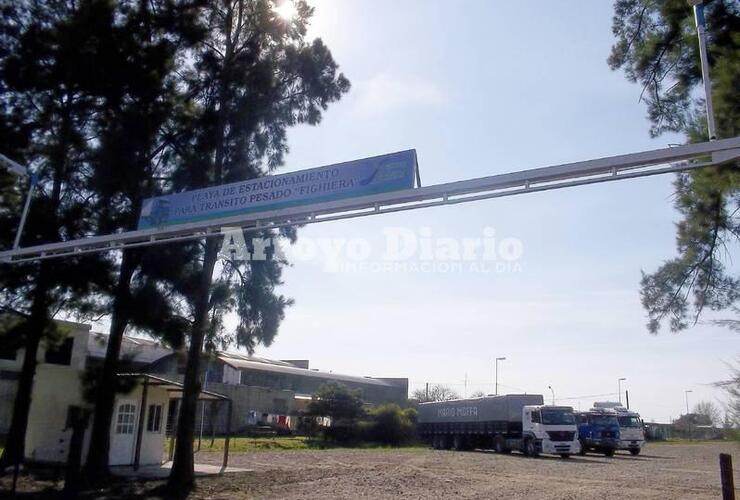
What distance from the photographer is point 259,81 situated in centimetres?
2000

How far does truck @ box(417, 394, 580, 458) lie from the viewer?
35.3 meters

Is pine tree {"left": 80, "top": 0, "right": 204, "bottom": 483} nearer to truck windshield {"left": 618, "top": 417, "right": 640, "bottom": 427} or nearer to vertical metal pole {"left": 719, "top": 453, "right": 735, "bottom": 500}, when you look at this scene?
vertical metal pole {"left": 719, "top": 453, "right": 735, "bottom": 500}

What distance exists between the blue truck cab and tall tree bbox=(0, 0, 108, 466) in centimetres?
3026

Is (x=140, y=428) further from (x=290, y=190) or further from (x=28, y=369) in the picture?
(x=290, y=190)

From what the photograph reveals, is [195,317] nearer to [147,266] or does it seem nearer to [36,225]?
[147,266]

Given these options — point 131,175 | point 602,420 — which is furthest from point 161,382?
point 602,420

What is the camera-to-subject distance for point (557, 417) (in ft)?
118

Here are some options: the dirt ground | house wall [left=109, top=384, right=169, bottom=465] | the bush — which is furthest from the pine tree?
→ the bush

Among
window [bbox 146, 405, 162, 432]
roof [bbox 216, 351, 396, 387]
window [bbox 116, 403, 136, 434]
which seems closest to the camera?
window [bbox 116, 403, 136, 434]

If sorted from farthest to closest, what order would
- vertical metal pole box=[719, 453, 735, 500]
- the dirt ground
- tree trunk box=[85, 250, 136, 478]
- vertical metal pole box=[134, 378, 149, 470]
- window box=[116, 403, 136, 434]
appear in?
window box=[116, 403, 136, 434] → vertical metal pole box=[134, 378, 149, 470] → tree trunk box=[85, 250, 136, 478] → the dirt ground → vertical metal pole box=[719, 453, 735, 500]

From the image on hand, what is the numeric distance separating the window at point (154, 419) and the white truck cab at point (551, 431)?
19.5 meters

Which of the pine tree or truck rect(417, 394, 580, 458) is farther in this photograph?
truck rect(417, 394, 580, 458)

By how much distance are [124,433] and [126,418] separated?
0.52m

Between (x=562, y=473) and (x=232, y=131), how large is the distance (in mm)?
16351
